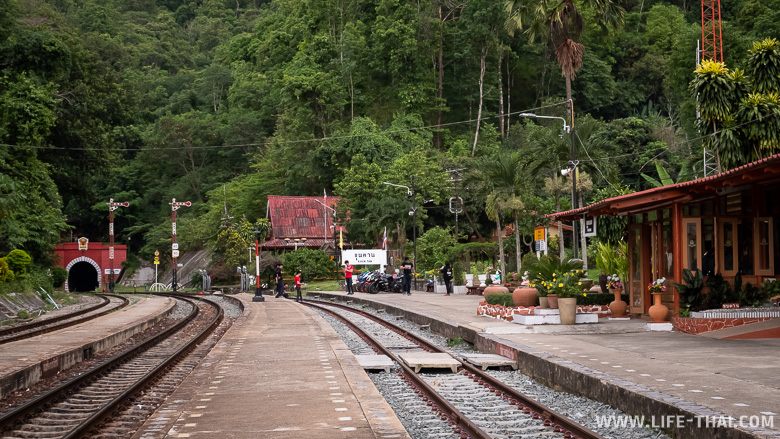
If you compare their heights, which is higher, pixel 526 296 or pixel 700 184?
pixel 700 184

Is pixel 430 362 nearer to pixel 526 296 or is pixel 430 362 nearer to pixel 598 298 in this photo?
pixel 526 296

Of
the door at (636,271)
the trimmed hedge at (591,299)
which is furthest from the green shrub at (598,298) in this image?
the door at (636,271)

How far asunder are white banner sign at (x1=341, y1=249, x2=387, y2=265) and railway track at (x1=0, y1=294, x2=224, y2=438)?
2636cm

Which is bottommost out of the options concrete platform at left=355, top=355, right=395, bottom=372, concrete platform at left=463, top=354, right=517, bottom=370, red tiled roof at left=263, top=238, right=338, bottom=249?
concrete platform at left=355, top=355, right=395, bottom=372

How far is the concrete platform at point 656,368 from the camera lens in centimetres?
764

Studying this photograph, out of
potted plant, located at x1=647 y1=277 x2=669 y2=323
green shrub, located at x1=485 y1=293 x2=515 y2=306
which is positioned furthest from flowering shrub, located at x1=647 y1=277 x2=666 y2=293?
green shrub, located at x1=485 y1=293 x2=515 y2=306

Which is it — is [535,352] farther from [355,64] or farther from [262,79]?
[262,79]

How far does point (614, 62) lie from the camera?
225ft

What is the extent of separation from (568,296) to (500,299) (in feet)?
11.1

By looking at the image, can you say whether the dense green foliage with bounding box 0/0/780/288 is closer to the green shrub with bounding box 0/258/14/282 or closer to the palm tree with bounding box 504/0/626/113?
the palm tree with bounding box 504/0/626/113

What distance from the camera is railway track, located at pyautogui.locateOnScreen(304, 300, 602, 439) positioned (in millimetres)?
8211

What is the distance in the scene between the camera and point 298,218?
2680 inches

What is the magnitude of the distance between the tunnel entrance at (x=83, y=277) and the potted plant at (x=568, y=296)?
65.9 metres

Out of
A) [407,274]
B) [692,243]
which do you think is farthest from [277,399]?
[407,274]
